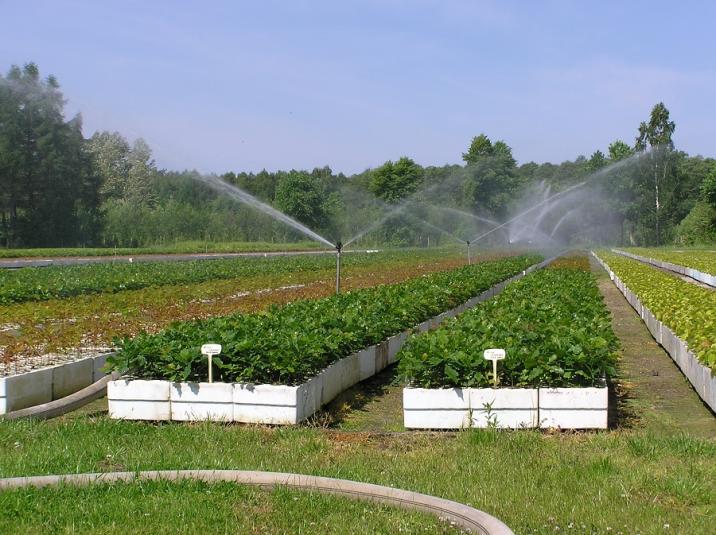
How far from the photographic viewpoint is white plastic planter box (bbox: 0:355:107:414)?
7.88 meters

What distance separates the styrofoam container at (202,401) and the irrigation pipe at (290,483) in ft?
6.81

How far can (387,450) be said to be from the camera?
6.46m

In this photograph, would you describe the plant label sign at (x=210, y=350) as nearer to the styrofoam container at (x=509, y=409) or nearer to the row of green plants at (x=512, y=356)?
the row of green plants at (x=512, y=356)

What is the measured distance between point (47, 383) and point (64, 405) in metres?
0.72

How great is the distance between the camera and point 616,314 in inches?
746

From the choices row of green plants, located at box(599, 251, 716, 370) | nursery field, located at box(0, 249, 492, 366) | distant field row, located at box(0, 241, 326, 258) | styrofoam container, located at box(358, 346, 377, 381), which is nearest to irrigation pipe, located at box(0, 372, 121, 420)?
nursery field, located at box(0, 249, 492, 366)

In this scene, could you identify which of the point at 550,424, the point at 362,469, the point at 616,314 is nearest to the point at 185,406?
the point at 362,469

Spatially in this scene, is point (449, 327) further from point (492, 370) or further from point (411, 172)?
point (411, 172)

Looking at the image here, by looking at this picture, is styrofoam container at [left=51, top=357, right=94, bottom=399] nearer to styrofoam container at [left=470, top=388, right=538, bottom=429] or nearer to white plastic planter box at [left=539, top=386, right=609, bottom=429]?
styrofoam container at [left=470, top=388, right=538, bottom=429]

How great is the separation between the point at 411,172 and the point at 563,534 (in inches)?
2953

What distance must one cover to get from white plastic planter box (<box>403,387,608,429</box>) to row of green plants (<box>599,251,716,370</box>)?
1471 millimetres

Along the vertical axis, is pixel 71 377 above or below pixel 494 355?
below

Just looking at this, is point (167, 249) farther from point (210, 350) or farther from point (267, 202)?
point (210, 350)

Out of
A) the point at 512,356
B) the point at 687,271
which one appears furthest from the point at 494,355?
the point at 687,271
